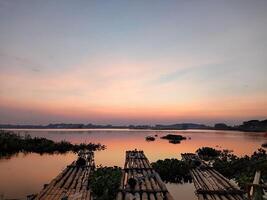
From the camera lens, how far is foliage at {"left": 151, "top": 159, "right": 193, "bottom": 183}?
30.4 meters

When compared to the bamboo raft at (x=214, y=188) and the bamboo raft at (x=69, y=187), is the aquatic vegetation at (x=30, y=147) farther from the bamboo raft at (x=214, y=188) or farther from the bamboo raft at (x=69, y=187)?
the bamboo raft at (x=214, y=188)

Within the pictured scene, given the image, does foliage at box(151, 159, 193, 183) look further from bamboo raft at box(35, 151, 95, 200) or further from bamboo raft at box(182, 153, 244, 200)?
bamboo raft at box(35, 151, 95, 200)

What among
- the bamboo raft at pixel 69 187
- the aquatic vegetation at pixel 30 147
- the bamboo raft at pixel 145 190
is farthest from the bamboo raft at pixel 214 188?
the aquatic vegetation at pixel 30 147

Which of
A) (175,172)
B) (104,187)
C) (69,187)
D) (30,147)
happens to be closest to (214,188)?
(104,187)

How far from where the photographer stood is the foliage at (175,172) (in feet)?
99.8

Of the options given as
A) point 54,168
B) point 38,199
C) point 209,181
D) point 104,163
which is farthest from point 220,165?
point 38,199

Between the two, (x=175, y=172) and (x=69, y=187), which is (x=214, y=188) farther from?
(x=175, y=172)

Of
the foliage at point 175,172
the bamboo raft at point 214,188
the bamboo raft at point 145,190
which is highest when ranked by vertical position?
the bamboo raft at point 145,190

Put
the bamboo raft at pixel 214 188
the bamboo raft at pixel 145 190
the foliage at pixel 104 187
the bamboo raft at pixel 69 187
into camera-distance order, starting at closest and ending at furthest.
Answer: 1. the bamboo raft at pixel 145 190
2. the bamboo raft at pixel 69 187
3. the bamboo raft at pixel 214 188
4. the foliage at pixel 104 187

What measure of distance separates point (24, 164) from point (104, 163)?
32.9 feet

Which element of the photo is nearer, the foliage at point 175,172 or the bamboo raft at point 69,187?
the bamboo raft at point 69,187

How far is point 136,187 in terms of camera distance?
19.1 meters

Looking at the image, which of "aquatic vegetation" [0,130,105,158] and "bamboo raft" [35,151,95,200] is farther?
"aquatic vegetation" [0,130,105,158]


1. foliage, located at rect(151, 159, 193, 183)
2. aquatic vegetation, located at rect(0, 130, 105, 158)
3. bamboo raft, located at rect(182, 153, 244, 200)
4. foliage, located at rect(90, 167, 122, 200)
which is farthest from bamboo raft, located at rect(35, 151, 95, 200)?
aquatic vegetation, located at rect(0, 130, 105, 158)
